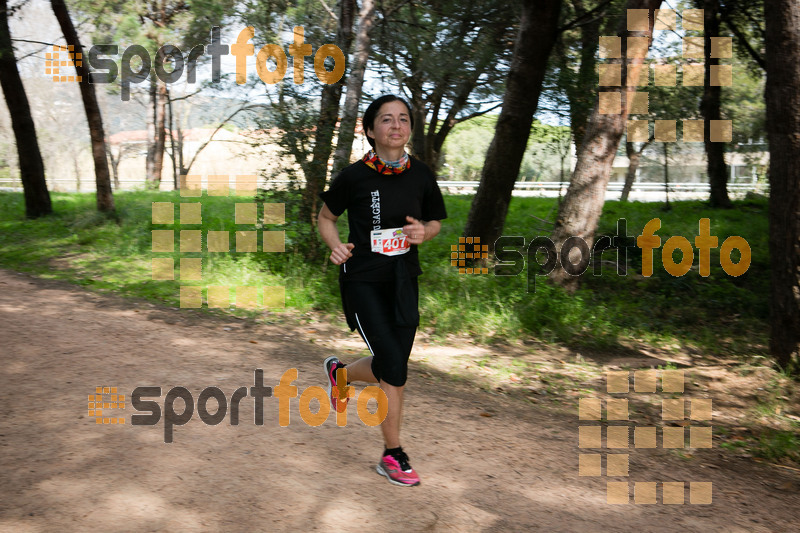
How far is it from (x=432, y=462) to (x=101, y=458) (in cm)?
216

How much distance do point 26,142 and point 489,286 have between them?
12753 millimetres

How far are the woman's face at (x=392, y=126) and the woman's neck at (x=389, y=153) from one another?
0.06 feet

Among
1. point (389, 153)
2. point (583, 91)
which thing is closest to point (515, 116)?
point (583, 91)

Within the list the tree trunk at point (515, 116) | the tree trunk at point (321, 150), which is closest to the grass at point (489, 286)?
the tree trunk at point (321, 150)

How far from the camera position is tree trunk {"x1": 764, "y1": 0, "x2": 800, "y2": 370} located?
24.1ft

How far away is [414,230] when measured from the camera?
13.1ft

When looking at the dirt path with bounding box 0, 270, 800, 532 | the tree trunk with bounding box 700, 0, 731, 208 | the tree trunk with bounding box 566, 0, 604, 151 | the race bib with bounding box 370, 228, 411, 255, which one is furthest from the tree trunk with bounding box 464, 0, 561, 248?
the race bib with bounding box 370, 228, 411, 255

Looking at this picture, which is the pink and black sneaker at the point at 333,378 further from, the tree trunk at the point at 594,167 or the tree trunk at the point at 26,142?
the tree trunk at the point at 26,142

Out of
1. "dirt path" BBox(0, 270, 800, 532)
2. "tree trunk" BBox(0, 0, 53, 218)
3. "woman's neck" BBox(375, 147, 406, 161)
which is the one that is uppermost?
"tree trunk" BBox(0, 0, 53, 218)

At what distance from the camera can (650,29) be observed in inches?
413

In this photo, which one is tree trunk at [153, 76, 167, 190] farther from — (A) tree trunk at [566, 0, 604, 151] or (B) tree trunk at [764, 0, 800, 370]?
(B) tree trunk at [764, 0, 800, 370]

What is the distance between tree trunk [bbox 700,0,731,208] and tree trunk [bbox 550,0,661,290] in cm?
673

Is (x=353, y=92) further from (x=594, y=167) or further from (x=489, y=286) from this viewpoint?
(x=594, y=167)

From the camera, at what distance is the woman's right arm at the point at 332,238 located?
3.99 meters
